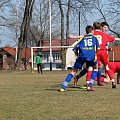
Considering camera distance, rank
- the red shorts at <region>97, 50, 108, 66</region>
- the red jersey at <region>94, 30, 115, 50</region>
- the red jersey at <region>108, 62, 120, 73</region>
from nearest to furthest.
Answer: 1. the red jersey at <region>94, 30, 115, 50</region>
2. the red shorts at <region>97, 50, 108, 66</region>
3. the red jersey at <region>108, 62, 120, 73</region>

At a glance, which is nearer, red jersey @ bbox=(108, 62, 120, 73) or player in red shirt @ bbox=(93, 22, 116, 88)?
player in red shirt @ bbox=(93, 22, 116, 88)

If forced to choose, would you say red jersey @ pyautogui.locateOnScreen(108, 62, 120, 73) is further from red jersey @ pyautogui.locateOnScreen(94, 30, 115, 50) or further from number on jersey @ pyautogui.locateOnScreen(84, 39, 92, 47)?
number on jersey @ pyautogui.locateOnScreen(84, 39, 92, 47)

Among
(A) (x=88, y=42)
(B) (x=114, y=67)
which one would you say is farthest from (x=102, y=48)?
(B) (x=114, y=67)

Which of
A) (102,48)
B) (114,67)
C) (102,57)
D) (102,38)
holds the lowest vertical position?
(114,67)

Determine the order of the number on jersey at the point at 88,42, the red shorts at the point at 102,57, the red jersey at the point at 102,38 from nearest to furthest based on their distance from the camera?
the number on jersey at the point at 88,42 → the red jersey at the point at 102,38 → the red shorts at the point at 102,57

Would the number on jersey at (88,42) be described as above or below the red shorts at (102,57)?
above

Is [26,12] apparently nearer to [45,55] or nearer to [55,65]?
[55,65]

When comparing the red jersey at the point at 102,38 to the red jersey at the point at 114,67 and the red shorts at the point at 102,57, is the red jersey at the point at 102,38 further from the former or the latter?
the red jersey at the point at 114,67

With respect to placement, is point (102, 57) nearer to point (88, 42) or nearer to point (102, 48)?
point (102, 48)

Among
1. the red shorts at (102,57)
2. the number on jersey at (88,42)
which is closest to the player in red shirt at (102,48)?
the red shorts at (102,57)

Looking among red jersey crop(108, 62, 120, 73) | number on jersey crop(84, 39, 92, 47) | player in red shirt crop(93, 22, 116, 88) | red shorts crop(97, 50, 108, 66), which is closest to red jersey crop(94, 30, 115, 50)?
player in red shirt crop(93, 22, 116, 88)

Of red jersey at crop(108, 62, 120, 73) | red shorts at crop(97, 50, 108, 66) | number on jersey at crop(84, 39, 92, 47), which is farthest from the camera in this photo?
red jersey at crop(108, 62, 120, 73)

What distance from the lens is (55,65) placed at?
8225cm

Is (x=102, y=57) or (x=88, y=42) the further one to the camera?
(x=102, y=57)
